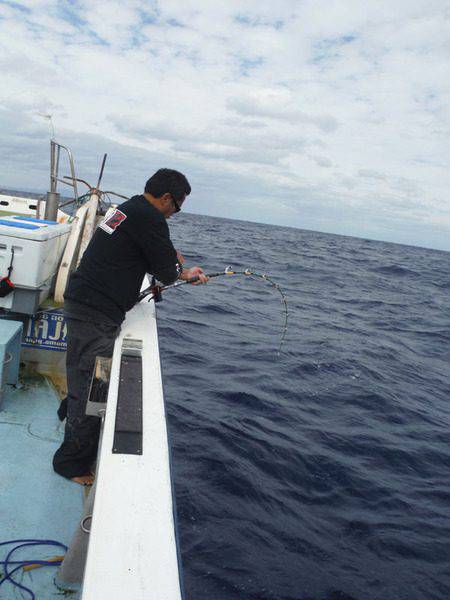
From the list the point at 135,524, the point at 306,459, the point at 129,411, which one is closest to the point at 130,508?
the point at 135,524

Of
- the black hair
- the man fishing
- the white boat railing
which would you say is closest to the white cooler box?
the man fishing

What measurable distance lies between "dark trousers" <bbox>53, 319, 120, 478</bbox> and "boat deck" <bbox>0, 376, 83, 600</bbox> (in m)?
0.13

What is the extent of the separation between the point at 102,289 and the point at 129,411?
939 millimetres

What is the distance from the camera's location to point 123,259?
2805 millimetres

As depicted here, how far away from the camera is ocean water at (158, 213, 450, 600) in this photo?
328 cm

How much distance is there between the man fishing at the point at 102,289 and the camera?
2.77m

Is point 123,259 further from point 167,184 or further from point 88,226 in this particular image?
point 88,226

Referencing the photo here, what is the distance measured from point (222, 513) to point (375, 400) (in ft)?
10.8

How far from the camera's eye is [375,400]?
6.29m

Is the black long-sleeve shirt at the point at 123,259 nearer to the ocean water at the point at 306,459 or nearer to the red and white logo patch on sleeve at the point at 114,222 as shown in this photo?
the red and white logo patch on sleeve at the point at 114,222

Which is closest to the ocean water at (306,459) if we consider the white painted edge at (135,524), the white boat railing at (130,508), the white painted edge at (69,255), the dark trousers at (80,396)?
the dark trousers at (80,396)

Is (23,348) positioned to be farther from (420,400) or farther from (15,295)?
(420,400)

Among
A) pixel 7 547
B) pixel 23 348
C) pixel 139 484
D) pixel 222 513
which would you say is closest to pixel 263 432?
pixel 222 513

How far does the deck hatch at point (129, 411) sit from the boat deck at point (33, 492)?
0.84 m
